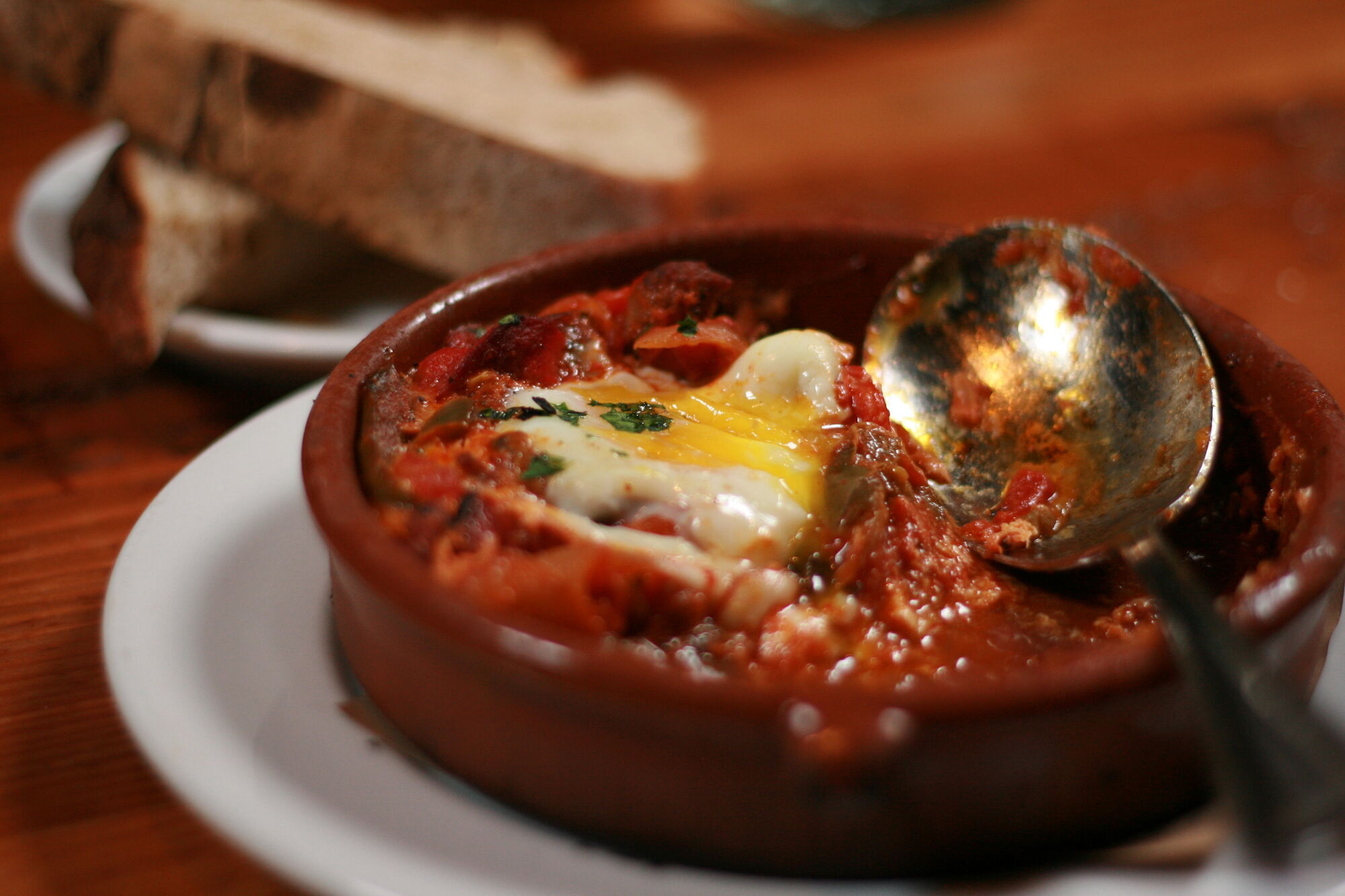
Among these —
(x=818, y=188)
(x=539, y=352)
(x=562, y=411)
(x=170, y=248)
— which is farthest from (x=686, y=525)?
(x=818, y=188)

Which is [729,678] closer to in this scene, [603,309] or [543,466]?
[543,466]

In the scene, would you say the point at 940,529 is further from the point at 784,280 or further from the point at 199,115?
the point at 199,115

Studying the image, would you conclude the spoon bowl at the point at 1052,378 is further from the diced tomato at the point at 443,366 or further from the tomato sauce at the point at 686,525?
the diced tomato at the point at 443,366

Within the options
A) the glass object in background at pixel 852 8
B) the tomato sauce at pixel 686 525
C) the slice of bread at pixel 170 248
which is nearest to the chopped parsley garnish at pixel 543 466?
the tomato sauce at pixel 686 525

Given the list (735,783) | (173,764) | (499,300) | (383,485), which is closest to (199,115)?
(499,300)

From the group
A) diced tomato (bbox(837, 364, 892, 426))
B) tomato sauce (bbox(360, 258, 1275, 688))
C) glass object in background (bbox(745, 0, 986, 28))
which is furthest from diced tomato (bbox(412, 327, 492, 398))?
glass object in background (bbox(745, 0, 986, 28))

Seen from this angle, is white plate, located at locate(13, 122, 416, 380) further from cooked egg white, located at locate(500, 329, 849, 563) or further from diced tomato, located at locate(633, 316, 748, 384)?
cooked egg white, located at locate(500, 329, 849, 563)

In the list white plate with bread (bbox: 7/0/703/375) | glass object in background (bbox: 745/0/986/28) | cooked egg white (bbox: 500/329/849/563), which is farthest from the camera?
glass object in background (bbox: 745/0/986/28)
